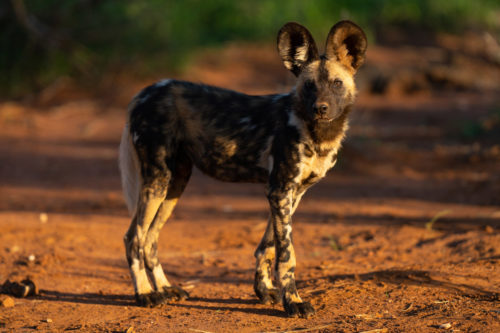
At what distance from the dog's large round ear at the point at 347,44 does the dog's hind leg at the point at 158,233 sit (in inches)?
45.9

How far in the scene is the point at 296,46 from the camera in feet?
11.6

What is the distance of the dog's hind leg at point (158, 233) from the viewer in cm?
392

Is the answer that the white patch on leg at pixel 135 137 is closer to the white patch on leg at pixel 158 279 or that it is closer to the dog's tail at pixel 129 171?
the dog's tail at pixel 129 171

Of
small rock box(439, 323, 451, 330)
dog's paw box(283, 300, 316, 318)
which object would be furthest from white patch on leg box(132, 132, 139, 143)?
small rock box(439, 323, 451, 330)

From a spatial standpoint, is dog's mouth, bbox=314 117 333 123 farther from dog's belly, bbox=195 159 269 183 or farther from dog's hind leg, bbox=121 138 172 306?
dog's hind leg, bbox=121 138 172 306

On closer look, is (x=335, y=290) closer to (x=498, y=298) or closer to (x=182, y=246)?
(x=498, y=298)

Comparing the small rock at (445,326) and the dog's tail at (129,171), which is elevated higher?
the dog's tail at (129,171)

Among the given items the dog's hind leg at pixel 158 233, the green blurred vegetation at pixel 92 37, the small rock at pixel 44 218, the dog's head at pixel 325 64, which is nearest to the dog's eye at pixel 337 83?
the dog's head at pixel 325 64

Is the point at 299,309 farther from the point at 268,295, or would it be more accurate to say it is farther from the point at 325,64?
the point at 325,64

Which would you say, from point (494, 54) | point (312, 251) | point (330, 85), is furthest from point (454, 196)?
point (494, 54)

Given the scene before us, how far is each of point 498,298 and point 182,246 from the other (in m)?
2.55

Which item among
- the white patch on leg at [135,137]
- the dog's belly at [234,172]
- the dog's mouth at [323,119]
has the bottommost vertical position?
Result: the dog's belly at [234,172]

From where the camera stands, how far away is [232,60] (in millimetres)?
13898

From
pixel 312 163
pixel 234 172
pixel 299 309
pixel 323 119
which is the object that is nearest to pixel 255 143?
pixel 234 172
